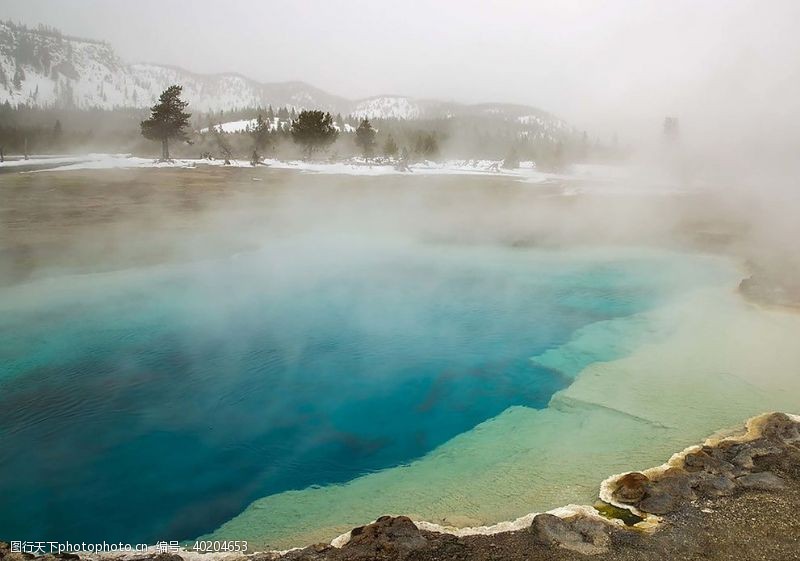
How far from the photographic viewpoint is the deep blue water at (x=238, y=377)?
21.0 ft

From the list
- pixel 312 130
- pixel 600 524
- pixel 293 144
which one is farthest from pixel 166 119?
pixel 600 524

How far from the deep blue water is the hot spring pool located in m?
0.04

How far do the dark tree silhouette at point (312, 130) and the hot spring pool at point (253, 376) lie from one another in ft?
99.4

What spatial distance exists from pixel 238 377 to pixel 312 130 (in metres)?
38.4

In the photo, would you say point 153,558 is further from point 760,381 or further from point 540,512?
point 760,381

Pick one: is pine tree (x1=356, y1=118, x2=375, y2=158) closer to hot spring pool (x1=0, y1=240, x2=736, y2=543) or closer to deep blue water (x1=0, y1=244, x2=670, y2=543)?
hot spring pool (x1=0, y1=240, x2=736, y2=543)

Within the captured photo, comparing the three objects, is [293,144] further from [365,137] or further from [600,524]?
[600,524]

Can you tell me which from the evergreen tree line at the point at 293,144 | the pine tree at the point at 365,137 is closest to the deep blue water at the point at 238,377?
the evergreen tree line at the point at 293,144

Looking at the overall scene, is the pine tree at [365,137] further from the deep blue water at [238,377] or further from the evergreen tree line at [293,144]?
the deep blue water at [238,377]

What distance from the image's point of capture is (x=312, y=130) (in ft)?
146

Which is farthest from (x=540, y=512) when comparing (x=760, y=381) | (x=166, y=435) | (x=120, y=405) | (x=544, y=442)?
(x=120, y=405)

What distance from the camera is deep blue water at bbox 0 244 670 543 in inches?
252

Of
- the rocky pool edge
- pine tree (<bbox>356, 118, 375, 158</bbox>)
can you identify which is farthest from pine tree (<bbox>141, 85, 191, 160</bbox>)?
the rocky pool edge

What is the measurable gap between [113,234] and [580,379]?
16.4m
